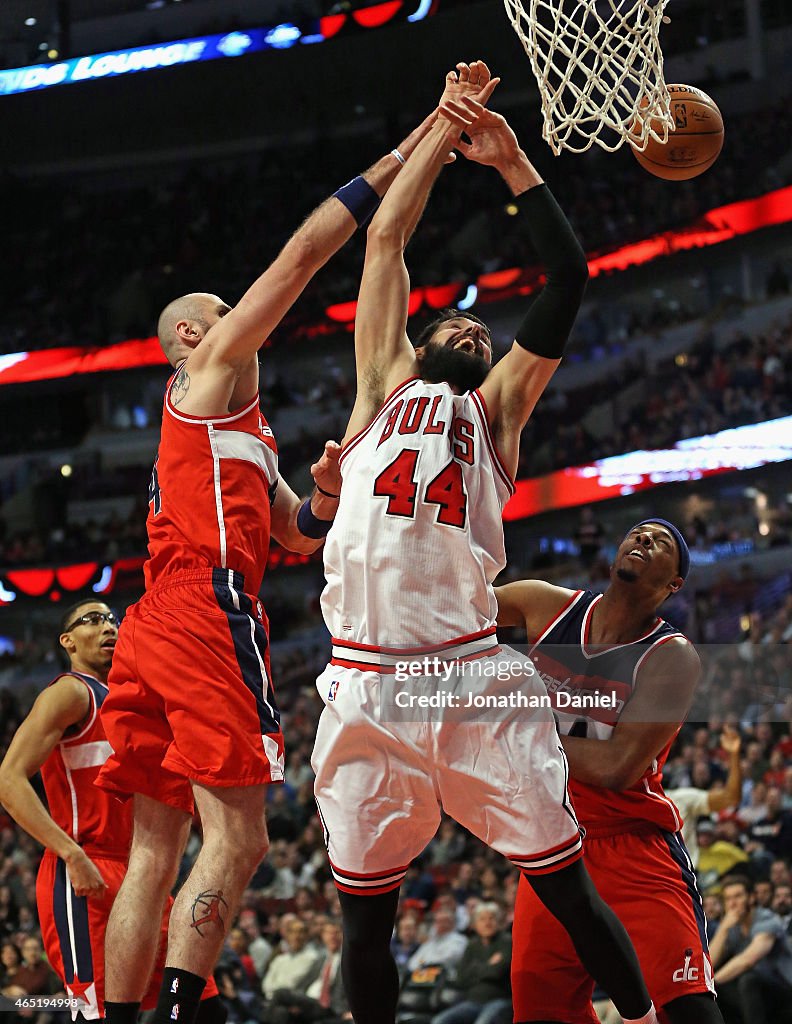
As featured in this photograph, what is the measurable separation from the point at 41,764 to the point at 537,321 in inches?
106

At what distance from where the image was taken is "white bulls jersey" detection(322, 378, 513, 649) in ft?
11.7

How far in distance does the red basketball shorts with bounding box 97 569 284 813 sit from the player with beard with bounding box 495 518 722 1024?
105 centimetres

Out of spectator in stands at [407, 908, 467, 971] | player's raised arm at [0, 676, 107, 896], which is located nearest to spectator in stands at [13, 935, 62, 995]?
spectator in stands at [407, 908, 467, 971]

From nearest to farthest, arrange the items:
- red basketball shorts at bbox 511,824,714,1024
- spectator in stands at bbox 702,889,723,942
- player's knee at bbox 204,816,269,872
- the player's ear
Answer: player's knee at bbox 204,816,269,872 < red basketball shorts at bbox 511,824,714,1024 < the player's ear < spectator in stands at bbox 702,889,723,942

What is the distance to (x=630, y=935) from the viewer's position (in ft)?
13.9

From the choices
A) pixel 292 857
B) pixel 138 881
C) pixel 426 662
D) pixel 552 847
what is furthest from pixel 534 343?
pixel 292 857

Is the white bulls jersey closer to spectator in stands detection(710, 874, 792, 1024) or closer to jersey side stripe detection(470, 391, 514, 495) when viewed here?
jersey side stripe detection(470, 391, 514, 495)

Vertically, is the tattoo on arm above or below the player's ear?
below

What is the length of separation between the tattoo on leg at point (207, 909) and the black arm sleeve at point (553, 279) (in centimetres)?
185

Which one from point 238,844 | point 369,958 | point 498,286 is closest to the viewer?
point 369,958

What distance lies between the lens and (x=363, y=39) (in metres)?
20.2

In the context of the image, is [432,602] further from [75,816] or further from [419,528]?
[75,816]

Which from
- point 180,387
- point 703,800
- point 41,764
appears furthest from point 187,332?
point 703,800

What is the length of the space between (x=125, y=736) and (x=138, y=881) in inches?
18.2
